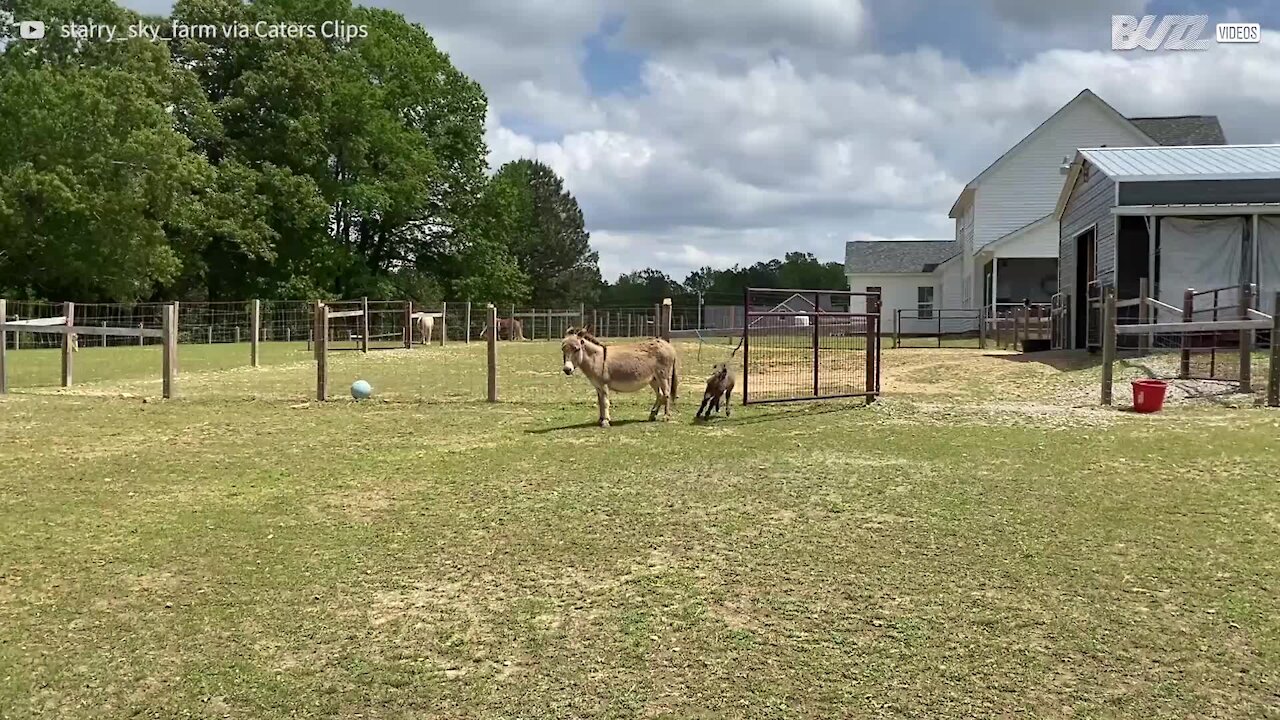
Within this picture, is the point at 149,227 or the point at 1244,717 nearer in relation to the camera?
the point at 1244,717

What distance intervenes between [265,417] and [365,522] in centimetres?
581

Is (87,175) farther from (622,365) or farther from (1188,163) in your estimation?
(1188,163)

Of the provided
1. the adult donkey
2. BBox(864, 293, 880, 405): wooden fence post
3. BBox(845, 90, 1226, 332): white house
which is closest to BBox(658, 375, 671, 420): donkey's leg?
the adult donkey

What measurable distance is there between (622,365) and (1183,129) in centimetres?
3654

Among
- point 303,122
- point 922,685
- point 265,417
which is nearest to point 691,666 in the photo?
point 922,685

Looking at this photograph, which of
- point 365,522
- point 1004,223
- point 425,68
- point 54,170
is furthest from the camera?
point 425,68

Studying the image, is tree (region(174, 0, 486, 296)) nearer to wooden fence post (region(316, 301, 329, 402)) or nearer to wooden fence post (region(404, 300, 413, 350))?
wooden fence post (region(404, 300, 413, 350))

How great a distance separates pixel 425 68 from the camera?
46406mm

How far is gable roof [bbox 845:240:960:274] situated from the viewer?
4634 centimetres

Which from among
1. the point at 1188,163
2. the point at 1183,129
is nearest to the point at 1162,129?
the point at 1183,129

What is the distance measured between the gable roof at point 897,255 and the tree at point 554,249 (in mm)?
24302

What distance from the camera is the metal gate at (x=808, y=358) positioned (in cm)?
1202

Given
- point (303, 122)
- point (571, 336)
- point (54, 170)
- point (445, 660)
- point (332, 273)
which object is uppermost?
point (303, 122)

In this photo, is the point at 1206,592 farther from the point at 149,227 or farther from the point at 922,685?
the point at 149,227
